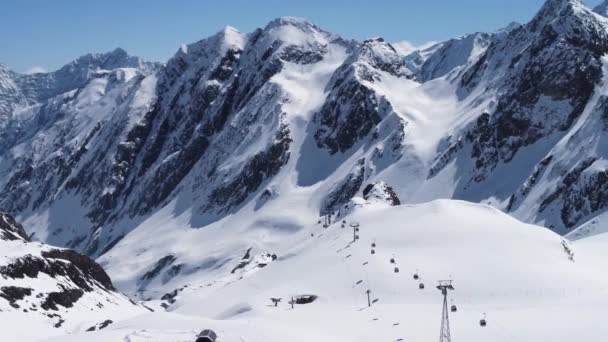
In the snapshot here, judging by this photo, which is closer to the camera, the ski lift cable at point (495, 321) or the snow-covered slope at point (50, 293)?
the ski lift cable at point (495, 321)

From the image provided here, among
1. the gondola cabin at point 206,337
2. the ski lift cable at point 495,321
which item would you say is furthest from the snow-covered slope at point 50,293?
the ski lift cable at point 495,321

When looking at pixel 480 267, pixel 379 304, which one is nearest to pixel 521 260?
pixel 480 267

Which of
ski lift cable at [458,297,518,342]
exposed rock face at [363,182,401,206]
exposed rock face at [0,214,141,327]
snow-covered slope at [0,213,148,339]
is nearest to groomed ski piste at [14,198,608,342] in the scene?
ski lift cable at [458,297,518,342]

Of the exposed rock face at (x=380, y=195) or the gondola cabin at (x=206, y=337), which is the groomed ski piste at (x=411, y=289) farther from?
the exposed rock face at (x=380, y=195)

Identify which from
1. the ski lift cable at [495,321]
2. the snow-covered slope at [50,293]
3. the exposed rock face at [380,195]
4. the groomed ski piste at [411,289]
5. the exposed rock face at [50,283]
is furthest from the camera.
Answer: the exposed rock face at [380,195]

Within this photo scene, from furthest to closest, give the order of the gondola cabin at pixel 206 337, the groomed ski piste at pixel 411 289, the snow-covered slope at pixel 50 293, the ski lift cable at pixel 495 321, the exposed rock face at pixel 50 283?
the exposed rock face at pixel 50 283 < the snow-covered slope at pixel 50 293 < the groomed ski piste at pixel 411 289 < the ski lift cable at pixel 495 321 < the gondola cabin at pixel 206 337

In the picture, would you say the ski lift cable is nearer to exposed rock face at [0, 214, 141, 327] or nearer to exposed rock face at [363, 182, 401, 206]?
exposed rock face at [363, 182, 401, 206]

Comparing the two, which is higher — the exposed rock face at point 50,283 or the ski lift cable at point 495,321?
the exposed rock face at point 50,283
